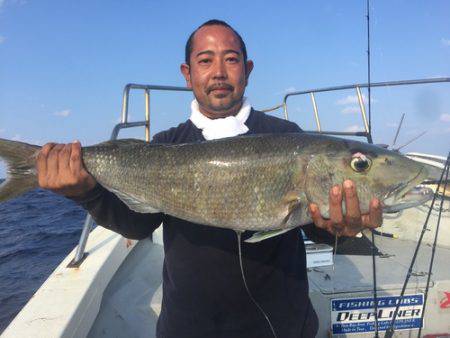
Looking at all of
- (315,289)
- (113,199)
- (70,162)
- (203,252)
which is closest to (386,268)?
(315,289)

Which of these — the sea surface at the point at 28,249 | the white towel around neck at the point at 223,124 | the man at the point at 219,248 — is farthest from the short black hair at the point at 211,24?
the sea surface at the point at 28,249

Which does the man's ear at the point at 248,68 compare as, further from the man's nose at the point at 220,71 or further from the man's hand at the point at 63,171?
the man's hand at the point at 63,171

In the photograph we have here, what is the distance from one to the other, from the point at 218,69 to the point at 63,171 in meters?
1.28

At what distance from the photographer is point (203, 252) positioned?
2.30 meters

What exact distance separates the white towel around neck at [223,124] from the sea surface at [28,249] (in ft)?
24.2

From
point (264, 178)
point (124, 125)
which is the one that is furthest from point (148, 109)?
point (264, 178)

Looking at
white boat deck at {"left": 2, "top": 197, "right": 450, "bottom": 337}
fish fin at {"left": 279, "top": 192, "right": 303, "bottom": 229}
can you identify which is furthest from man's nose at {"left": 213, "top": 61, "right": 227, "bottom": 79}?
white boat deck at {"left": 2, "top": 197, "right": 450, "bottom": 337}

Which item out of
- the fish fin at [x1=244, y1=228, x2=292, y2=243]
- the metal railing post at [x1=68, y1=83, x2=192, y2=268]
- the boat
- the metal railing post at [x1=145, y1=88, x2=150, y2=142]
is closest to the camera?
the fish fin at [x1=244, y1=228, x2=292, y2=243]

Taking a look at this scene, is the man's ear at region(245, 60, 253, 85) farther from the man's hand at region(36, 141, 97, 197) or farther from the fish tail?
the fish tail

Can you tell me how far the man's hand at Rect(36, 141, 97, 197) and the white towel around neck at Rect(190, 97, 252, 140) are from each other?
0.87m

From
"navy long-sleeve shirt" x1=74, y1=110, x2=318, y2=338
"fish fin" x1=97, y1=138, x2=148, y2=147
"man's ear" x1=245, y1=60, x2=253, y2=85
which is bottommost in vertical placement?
"navy long-sleeve shirt" x1=74, y1=110, x2=318, y2=338

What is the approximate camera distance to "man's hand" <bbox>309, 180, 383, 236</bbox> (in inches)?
85.5

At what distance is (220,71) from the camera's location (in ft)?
8.38

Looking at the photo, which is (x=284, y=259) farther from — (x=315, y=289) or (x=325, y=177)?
(x=315, y=289)
